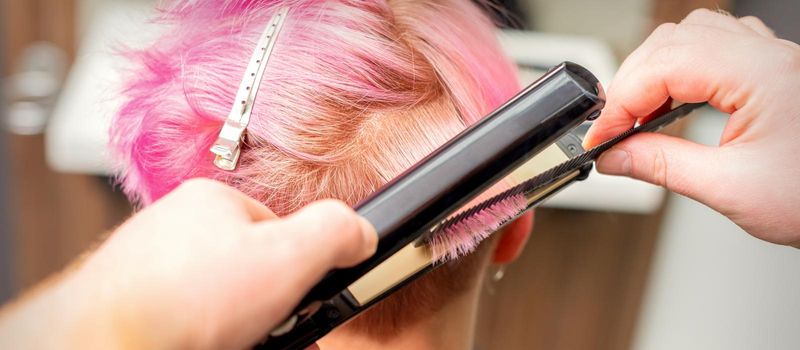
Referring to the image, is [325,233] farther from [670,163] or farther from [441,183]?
[670,163]

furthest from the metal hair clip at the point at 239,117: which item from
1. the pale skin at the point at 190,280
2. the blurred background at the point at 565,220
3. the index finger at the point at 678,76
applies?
the blurred background at the point at 565,220

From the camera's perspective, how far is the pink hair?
0.51 metres

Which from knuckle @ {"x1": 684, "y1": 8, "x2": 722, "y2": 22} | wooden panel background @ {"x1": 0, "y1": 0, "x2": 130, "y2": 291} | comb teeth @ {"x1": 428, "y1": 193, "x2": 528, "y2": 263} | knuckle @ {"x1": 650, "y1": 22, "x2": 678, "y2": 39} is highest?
knuckle @ {"x1": 684, "y1": 8, "x2": 722, "y2": 22}

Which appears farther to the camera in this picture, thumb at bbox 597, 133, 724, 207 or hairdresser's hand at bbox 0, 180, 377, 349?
thumb at bbox 597, 133, 724, 207

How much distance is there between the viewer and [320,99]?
51cm

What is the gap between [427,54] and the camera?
0.55 metres

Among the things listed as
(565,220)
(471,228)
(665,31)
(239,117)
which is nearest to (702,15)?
(665,31)

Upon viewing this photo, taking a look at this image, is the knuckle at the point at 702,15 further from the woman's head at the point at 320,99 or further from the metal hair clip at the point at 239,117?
the metal hair clip at the point at 239,117

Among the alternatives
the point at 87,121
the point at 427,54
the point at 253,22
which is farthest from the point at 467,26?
the point at 87,121

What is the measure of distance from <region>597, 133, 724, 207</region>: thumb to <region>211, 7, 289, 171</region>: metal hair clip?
0.86 ft

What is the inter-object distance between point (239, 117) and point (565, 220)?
976 millimetres

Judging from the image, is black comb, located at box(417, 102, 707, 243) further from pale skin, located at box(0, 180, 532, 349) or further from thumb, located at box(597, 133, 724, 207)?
pale skin, located at box(0, 180, 532, 349)

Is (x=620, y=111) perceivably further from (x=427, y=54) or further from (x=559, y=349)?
(x=559, y=349)

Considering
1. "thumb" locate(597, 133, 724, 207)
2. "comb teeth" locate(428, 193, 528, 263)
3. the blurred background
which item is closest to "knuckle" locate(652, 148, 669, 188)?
"thumb" locate(597, 133, 724, 207)
